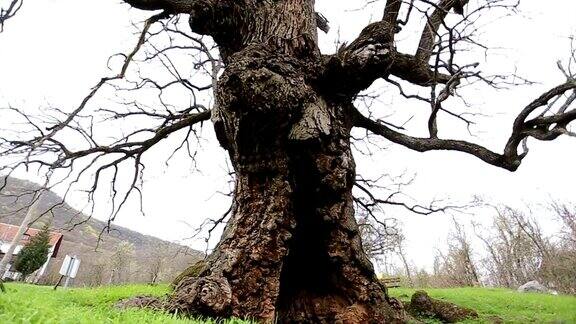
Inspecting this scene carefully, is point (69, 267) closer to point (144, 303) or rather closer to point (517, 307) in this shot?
point (144, 303)

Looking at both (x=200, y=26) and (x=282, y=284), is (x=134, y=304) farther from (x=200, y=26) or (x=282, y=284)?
(x=200, y=26)

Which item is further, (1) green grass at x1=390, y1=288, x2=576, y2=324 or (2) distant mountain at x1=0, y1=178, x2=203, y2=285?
(2) distant mountain at x1=0, y1=178, x2=203, y2=285

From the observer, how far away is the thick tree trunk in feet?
10.6

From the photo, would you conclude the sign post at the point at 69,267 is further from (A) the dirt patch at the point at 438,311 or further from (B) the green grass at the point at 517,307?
(B) the green grass at the point at 517,307

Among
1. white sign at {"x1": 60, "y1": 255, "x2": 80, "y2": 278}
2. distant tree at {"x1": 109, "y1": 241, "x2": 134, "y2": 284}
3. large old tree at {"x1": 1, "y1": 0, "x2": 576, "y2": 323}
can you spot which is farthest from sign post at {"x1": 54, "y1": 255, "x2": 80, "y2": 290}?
distant tree at {"x1": 109, "y1": 241, "x2": 134, "y2": 284}

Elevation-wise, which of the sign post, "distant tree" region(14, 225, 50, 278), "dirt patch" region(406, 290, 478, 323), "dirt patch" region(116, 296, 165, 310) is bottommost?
"dirt patch" region(116, 296, 165, 310)

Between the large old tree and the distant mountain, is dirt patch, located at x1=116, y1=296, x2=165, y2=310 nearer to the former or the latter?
the large old tree

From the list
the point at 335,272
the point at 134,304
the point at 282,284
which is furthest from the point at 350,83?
the point at 134,304

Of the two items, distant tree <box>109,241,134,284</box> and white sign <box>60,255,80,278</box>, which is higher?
distant tree <box>109,241,134,284</box>

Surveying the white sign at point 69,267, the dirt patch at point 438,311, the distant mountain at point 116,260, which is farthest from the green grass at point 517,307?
the distant mountain at point 116,260

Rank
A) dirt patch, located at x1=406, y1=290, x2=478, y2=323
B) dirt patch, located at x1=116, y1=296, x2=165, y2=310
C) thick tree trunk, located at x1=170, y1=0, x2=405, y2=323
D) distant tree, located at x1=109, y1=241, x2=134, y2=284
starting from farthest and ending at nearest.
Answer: distant tree, located at x1=109, y1=241, x2=134, y2=284 < dirt patch, located at x1=406, y1=290, x2=478, y2=323 < thick tree trunk, located at x1=170, y1=0, x2=405, y2=323 < dirt patch, located at x1=116, y1=296, x2=165, y2=310

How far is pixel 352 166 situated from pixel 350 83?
999mm

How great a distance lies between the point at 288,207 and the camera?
3.50 meters

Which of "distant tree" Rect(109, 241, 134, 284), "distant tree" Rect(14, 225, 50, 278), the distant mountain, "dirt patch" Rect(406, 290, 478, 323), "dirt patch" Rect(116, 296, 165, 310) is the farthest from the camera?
→ "distant tree" Rect(109, 241, 134, 284)
